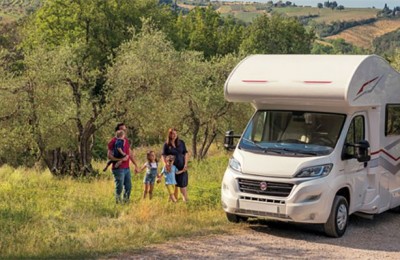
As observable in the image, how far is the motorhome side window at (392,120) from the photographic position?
1032cm

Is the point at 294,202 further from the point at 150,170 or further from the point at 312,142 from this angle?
the point at 150,170

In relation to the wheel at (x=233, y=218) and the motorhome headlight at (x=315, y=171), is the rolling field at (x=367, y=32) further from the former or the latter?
the motorhome headlight at (x=315, y=171)

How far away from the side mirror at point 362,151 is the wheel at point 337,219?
746 mm

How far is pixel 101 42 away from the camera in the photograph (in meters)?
39.7

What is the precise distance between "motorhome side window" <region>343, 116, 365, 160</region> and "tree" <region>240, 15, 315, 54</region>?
177 ft

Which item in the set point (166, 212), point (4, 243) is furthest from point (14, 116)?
point (4, 243)

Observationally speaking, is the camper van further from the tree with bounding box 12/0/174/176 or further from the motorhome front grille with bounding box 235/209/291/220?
the tree with bounding box 12/0/174/176

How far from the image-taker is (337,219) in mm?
8844

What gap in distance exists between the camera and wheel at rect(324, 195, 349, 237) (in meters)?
8.71

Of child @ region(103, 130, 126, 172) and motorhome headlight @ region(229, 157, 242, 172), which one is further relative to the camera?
child @ region(103, 130, 126, 172)

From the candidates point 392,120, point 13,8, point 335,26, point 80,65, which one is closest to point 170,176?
point 392,120

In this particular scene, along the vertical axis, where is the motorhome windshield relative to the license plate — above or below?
above

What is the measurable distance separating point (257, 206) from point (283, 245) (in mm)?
758

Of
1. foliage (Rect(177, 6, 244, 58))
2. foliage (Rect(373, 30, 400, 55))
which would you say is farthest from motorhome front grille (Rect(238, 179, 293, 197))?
foliage (Rect(373, 30, 400, 55))
